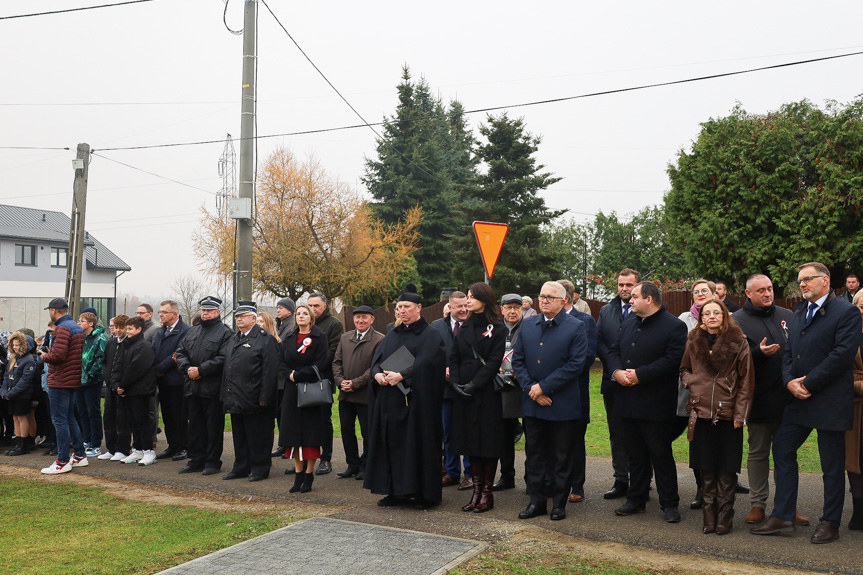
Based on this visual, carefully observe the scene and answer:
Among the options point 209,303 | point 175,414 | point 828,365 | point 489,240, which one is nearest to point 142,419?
point 175,414

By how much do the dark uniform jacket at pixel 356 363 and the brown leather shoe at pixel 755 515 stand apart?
434 centimetres

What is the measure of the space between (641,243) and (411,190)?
19.2 meters

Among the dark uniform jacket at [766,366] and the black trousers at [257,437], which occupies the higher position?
the dark uniform jacket at [766,366]

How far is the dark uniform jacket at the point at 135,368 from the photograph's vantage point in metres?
10.4

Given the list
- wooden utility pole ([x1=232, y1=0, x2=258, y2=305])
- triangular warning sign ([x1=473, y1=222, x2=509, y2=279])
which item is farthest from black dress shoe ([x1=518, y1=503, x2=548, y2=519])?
wooden utility pole ([x1=232, y1=0, x2=258, y2=305])

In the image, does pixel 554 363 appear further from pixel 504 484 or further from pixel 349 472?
pixel 349 472

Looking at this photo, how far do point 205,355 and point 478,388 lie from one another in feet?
13.5

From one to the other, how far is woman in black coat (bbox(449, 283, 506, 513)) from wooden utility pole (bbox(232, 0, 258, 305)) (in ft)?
21.0

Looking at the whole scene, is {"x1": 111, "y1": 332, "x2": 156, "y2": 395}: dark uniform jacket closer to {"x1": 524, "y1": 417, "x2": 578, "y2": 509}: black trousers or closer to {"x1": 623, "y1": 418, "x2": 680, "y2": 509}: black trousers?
{"x1": 524, "y1": 417, "x2": 578, "y2": 509}: black trousers

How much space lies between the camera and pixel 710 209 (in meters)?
26.0

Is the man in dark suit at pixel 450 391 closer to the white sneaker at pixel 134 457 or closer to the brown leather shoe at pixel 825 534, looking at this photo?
the brown leather shoe at pixel 825 534

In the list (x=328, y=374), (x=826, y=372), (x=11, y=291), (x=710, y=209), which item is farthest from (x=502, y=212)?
(x=11, y=291)

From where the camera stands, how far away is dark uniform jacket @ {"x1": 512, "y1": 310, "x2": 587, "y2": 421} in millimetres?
7168

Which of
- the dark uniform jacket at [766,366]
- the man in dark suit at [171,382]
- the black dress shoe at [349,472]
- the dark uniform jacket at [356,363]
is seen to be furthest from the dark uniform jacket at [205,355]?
the dark uniform jacket at [766,366]
